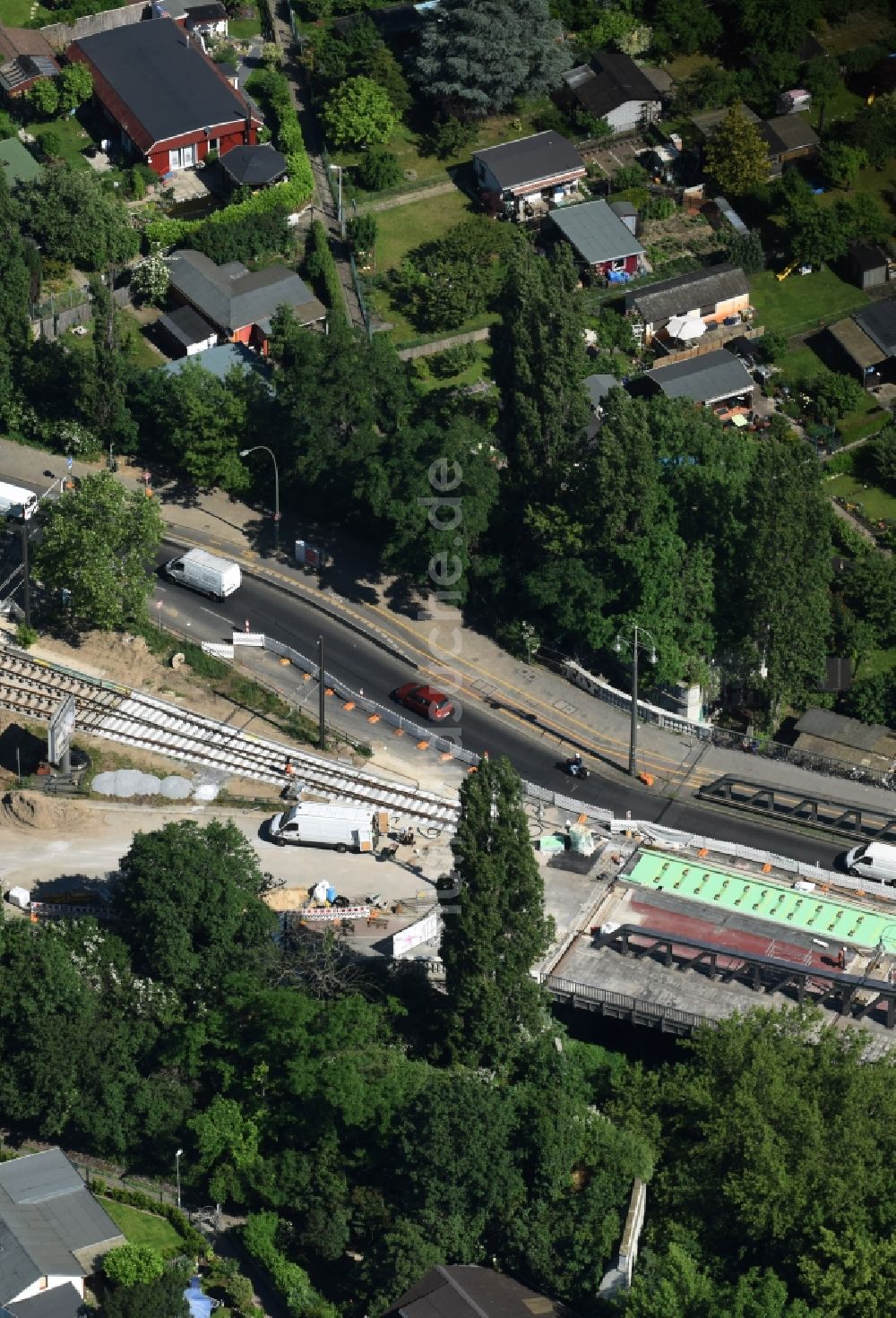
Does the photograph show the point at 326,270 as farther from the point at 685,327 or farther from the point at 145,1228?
the point at 145,1228

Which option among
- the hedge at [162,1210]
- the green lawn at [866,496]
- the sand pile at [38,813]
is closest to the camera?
the hedge at [162,1210]

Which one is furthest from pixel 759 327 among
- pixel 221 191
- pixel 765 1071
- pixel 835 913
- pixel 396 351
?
pixel 765 1071

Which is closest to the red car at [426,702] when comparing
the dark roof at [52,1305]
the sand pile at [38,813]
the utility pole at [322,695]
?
the utility pole at [322,695]

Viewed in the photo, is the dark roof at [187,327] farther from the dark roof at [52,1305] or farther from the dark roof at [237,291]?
the dark roof at [52,1305]

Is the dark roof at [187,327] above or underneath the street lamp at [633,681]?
above

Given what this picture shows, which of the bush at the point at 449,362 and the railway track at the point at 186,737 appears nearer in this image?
the railway track at the point at 186,737

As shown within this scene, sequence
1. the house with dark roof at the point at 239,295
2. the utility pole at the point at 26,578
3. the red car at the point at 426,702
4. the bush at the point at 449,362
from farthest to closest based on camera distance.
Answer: the bush at the point at 449,362 → the house with dark roof at the point at 239,295 → the utility pole at the point at 26,578 → the red car at the point at 426,702

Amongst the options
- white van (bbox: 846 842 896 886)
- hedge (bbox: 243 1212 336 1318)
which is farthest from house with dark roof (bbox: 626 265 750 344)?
hedge (bbox: 243 1212 336 1318)
